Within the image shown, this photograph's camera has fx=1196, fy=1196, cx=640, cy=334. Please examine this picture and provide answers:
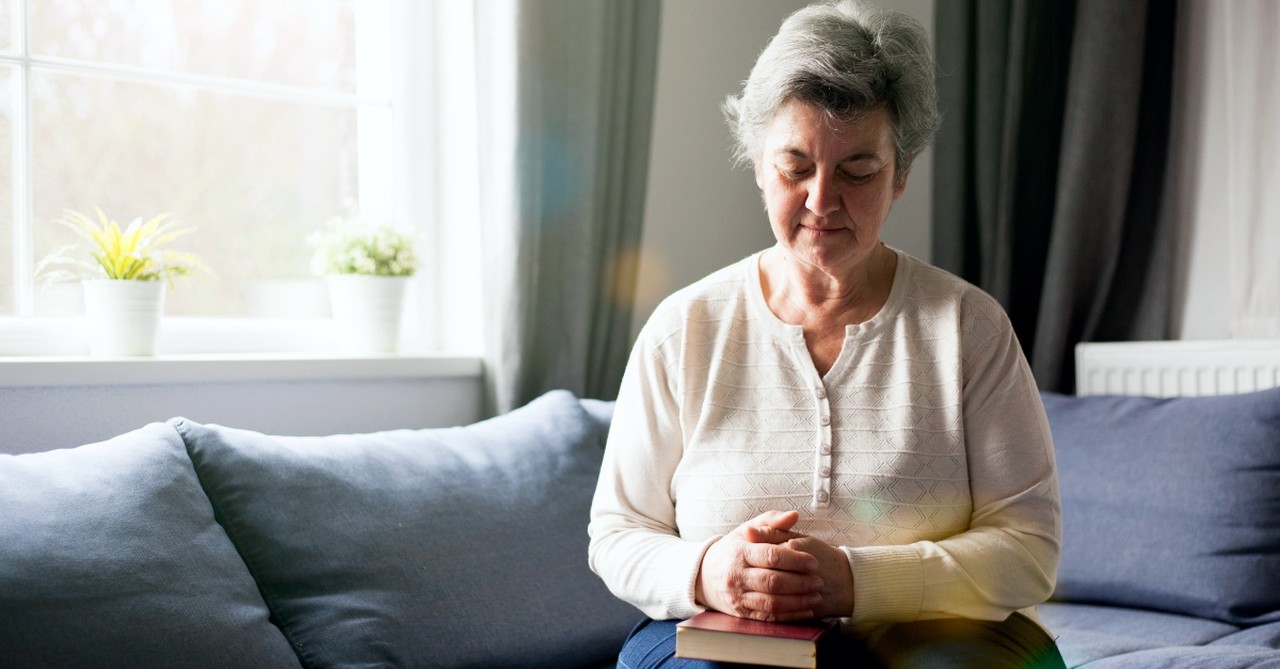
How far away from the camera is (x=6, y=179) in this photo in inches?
80.5

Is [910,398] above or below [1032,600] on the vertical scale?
above

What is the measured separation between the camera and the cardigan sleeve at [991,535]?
1376 mm

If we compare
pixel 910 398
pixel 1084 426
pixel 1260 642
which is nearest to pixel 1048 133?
pixel 1084 426

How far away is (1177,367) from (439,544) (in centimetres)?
171

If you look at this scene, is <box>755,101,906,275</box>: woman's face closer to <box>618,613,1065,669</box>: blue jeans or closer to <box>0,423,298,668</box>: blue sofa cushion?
<box>618,613,1065,669</box>: blue jeans

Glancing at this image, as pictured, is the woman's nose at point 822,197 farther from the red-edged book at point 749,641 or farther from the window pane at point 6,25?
the window pane at point 6,25

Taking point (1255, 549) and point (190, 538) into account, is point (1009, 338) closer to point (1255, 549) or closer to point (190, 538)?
point (1255, 549)

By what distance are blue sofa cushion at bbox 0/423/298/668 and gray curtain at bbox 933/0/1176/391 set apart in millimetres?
1999

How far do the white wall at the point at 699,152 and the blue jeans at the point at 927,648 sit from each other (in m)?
1.48

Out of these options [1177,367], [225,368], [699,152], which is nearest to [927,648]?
[225,368]

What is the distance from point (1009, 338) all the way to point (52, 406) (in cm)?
145

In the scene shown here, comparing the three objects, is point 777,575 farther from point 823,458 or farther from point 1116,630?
point 1116,630

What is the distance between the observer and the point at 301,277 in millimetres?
2467

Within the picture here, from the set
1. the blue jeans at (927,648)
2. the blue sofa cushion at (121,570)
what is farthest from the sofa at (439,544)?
the blue jeans at (927,648)
